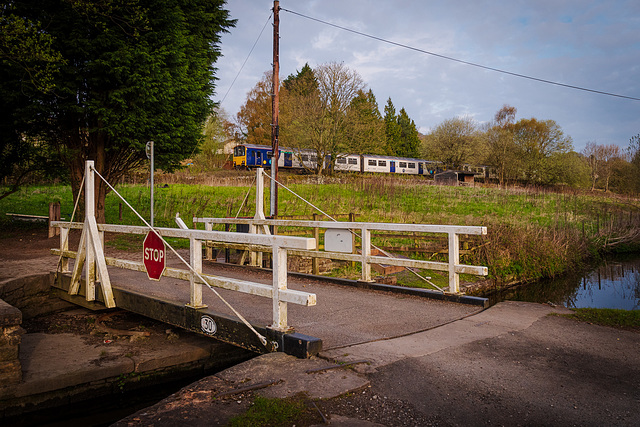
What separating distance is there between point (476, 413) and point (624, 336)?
289cm

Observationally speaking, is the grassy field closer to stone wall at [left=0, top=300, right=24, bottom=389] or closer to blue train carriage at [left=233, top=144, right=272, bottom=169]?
stone wall at [left=0, top=300, right=24, bottom=389]

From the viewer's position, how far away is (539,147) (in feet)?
173

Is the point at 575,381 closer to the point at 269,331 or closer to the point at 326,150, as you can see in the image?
the point at 269,331

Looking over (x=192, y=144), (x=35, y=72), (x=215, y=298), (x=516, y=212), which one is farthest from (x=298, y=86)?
(x=215, y=298)

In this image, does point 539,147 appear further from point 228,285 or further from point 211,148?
point 228,285

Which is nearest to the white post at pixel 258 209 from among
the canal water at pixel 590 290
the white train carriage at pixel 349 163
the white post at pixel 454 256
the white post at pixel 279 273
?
the white post at pixel 454 256

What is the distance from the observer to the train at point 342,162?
1554 inches

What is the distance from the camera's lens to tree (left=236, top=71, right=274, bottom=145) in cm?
5969

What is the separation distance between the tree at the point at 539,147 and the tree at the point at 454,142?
5.23 metres

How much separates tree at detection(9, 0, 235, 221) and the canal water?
11187 mm

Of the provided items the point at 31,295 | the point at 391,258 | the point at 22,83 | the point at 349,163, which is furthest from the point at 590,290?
the point at 349,163

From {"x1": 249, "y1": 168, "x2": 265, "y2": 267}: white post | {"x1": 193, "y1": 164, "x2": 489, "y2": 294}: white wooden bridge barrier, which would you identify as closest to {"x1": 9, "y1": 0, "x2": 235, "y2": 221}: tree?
{"x1": 249, "y1": 168, "x2": 265, "y2": 267}: white post

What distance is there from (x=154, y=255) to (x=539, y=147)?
54.8 meters

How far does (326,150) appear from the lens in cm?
3659
